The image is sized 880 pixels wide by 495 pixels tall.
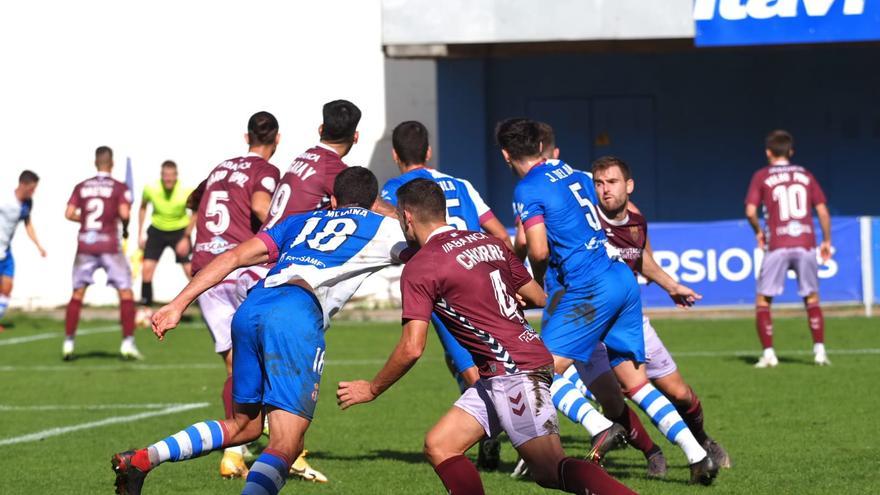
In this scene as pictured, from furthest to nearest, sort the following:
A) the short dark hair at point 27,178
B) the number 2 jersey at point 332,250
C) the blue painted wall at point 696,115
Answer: the blue painted wall at point 696,115 → the short dark hair at point 27,178 → the number 2 jersey at point 332,250

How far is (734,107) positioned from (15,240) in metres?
12.9

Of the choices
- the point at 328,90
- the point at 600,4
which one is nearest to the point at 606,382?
the point at 600,4

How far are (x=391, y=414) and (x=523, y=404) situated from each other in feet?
18.9

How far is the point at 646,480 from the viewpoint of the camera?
8.76 metres

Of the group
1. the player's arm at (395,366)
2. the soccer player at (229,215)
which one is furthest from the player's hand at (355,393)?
the soccer player at (229,215)

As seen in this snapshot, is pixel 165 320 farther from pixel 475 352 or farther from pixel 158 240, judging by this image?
pixel 158 240

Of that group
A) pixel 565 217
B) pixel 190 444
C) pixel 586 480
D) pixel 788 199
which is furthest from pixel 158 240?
pixel 586 480

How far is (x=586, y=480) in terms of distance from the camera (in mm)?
6445

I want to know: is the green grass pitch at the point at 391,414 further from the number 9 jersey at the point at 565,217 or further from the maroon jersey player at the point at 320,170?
the maroon jersey player at the point at 320,170

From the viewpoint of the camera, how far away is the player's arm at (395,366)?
6.53 meters

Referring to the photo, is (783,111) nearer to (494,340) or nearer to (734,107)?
(734,107)

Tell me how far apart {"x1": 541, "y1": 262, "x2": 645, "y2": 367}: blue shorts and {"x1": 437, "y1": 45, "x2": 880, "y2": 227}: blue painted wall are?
17507 millimetres

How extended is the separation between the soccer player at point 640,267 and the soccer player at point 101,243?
9.03 metres

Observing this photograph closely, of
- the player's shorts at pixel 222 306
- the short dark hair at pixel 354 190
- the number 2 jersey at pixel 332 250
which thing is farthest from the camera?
the player's shorts at pixel 222 306
